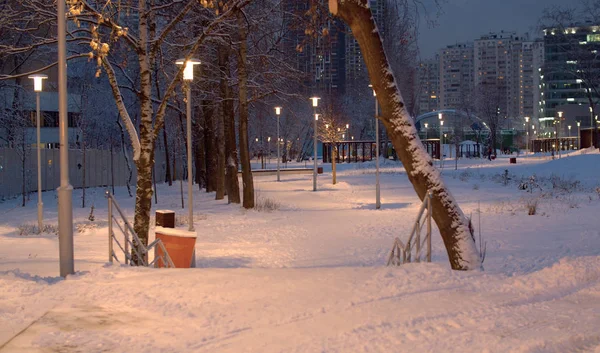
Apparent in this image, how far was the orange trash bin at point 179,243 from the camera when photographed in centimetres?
1183

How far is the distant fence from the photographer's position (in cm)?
3450

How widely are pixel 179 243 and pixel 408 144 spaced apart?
15.0 feet

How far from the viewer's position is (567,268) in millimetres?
9016

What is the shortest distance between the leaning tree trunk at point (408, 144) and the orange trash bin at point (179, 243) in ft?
13.8

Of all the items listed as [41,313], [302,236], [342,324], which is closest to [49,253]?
[302,236]

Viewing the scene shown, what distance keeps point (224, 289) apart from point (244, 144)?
17.9 m

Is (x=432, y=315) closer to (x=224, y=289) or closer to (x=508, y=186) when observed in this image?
(x=224, y=289)

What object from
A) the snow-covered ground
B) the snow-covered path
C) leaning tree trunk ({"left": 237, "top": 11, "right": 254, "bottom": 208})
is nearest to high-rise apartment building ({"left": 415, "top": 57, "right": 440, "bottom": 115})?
the snow-covered ground

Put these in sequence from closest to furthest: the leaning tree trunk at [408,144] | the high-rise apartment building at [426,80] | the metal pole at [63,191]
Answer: the metal pole at [63,191] < the leaning tree trunk at [408,144] < the high-rise apartment building at [426,80]

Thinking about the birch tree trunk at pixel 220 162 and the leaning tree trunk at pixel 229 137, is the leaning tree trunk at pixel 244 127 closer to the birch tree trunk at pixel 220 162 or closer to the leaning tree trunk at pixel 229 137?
the leaning tree trunk at pixel 229 137

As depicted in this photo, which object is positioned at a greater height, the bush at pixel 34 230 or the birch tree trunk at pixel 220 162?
the birch tree trunk at pixel 220 162

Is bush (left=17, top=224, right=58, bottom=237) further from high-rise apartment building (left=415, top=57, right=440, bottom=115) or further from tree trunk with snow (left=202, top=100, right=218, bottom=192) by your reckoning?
tree trunk with snow (left=202, top=100, right=218, bottom=192)

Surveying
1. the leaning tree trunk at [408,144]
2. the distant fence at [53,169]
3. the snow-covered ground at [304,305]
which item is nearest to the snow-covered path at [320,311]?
the snow-covered ground at [304,305]

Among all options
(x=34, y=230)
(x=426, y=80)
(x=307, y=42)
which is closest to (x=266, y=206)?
(x=34, y=230)
